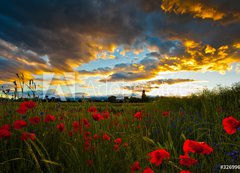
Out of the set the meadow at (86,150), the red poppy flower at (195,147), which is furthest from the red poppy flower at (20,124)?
the red poppy flower at (195,147)

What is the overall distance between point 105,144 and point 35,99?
196 cm

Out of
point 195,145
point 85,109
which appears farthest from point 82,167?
point 85,109

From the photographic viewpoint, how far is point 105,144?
2898 millimetres

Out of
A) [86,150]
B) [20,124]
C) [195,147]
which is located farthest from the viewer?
[86,150]

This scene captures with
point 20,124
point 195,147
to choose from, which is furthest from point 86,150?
point 195,147

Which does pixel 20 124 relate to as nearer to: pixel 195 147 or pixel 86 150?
pixel 86 150

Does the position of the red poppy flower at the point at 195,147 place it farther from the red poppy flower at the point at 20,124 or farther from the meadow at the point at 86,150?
the red poppy flower at the point at 20,124

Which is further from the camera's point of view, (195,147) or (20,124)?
(20,124)


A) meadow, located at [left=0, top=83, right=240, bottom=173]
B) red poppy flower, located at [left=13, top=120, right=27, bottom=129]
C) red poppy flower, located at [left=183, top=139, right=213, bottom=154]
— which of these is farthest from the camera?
red poppy flower, located at [left=13, top=120, right=27, bottom=129]

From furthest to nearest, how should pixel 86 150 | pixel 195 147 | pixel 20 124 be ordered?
pixel 86 150
pixel 20 124
pixel 195 147

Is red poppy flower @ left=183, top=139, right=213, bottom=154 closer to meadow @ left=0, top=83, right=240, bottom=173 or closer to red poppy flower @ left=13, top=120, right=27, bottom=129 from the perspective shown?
meadow @ left=0, top=83, right=240, bottom=173

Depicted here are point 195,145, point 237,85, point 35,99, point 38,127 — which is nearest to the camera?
point 195,145

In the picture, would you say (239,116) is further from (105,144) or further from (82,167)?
(82,167)

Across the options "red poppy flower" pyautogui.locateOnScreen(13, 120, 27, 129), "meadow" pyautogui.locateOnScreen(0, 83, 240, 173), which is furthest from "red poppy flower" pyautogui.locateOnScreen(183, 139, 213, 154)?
"red poppy flower" pyautogui.locateOnScreen(13, 120, 27, 129)
